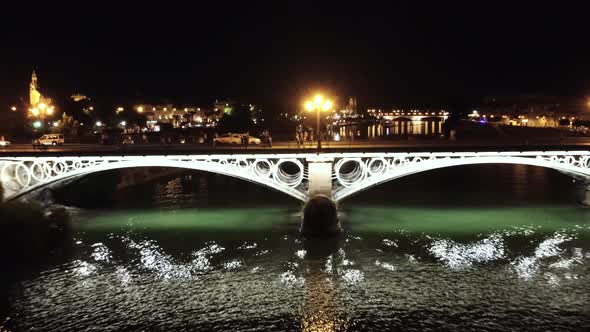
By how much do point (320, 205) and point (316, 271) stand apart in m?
6.46

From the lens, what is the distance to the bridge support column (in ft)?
103

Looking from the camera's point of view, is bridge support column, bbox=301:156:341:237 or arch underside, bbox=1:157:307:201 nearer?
bridge support column, bbox=301:156:341:237

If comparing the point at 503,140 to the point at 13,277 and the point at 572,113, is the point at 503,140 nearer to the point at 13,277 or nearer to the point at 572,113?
the point at 13,277

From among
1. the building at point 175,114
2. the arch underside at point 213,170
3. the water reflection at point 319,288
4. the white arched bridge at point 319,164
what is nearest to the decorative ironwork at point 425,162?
the white arched bridge at point 319,164

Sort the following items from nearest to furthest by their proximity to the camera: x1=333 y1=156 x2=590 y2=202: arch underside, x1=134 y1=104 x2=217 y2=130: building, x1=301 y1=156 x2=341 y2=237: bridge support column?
1. x1=301 y1=156 x2=341 y2=237: bridge support column
2. x1=333 y1=156 x2=590 y2=202: arch underside
3. x1=134 y1=104 x2=217 y2=130: building

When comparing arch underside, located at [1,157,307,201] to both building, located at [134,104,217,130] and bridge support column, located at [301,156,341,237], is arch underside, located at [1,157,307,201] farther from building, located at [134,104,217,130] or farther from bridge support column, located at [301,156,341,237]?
building, located at [134,104,217,130]

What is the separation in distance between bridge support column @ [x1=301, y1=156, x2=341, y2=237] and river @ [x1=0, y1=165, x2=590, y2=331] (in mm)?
997

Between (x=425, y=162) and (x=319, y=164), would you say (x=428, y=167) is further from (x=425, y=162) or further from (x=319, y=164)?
(x=319, y=164)

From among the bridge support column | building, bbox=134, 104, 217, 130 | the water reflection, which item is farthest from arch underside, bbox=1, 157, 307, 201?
A: building, bbox=134, 104, 217, 130

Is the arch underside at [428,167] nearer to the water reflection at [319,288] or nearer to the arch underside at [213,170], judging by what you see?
the arch underside at [213,170]

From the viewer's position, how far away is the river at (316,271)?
2053cm

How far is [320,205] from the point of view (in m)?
31.6

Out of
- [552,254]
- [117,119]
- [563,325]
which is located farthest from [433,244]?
[117,119]

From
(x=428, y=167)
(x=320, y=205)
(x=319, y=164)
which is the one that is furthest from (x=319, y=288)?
(x=428, y=167)
